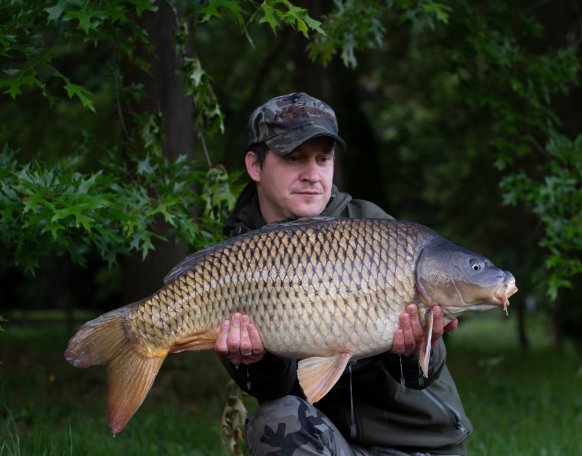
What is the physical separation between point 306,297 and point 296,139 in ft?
2.30

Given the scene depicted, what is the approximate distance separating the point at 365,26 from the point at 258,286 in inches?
84.0

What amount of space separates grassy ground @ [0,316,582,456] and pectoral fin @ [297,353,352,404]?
1.18 meters

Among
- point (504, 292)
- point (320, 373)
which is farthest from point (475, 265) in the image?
point (320, 373)

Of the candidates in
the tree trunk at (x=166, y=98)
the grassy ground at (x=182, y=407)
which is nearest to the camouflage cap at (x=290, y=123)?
the grassy ground at (x=182, y=407)

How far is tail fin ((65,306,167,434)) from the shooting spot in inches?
107

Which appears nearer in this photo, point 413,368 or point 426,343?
point 426,343

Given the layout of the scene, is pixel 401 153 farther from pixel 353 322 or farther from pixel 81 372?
pixel 353 322

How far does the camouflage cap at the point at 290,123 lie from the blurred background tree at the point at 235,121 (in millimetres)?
288

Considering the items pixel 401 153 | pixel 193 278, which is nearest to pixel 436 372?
pixel 193 278

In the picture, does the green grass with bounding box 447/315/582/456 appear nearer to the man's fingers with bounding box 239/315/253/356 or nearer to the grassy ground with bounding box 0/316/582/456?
the grassy ground with bounding box 0/316/582/456

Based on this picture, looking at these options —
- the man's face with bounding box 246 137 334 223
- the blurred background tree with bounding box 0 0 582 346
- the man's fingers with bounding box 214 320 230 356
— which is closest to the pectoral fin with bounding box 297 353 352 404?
the man's fingers with bounding box 214 320 230 356

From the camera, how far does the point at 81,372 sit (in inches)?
255

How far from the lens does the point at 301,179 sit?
3.13m

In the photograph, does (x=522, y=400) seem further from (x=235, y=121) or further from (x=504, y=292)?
(x=504, y=292)
